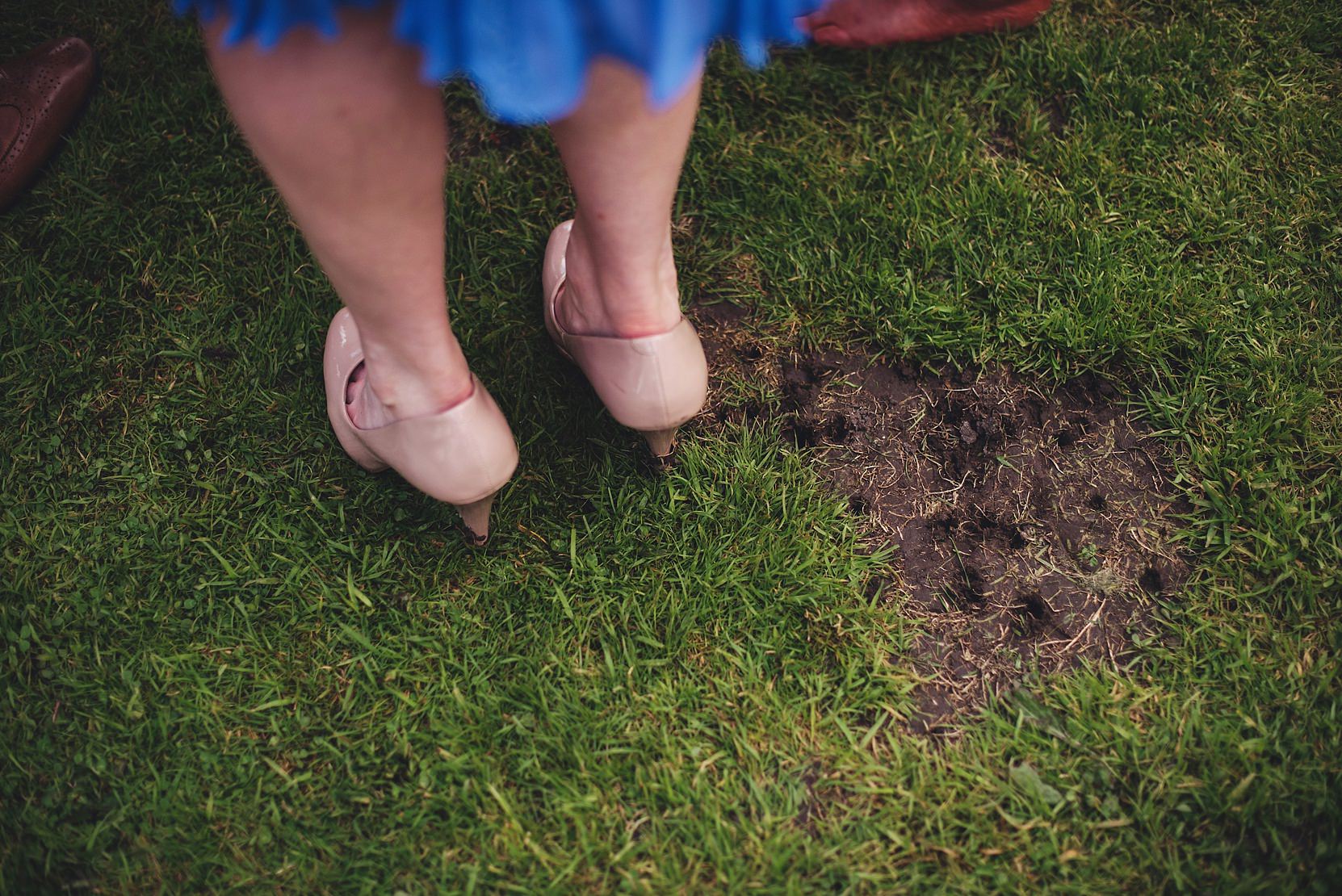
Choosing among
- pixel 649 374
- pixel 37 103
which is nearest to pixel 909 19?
pixel 649 374

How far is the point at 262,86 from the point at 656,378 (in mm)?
664

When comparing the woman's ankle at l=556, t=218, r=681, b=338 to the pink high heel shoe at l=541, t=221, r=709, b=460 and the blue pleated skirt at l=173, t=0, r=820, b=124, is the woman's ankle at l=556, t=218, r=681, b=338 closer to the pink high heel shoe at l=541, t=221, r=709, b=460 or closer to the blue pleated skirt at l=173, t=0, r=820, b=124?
the pink high heel shoe at l=541, t=221, r=709, b=460

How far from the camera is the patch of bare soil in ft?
4.78

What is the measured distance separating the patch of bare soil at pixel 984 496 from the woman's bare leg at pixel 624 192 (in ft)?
1.40

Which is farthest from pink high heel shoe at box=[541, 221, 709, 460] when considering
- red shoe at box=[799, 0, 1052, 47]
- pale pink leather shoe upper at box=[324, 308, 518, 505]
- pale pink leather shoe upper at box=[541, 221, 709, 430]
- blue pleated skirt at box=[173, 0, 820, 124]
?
red shoe at box=[799, 0, 1052, 47]

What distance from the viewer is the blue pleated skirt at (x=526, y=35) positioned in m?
0.69

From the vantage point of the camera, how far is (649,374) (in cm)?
126

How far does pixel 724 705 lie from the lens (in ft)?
4.61

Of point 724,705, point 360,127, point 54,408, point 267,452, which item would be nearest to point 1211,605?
point 724,705

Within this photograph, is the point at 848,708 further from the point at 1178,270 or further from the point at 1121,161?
the point at 1121,161

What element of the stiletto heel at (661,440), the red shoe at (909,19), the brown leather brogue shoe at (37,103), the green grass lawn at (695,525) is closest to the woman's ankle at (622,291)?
the stiletto heel at (661,440)

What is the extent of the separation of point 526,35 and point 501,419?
652 mm

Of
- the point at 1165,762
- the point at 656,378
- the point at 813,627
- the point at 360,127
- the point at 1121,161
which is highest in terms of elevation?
the point at 360,127

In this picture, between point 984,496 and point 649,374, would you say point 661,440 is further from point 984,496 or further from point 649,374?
point 984,496
